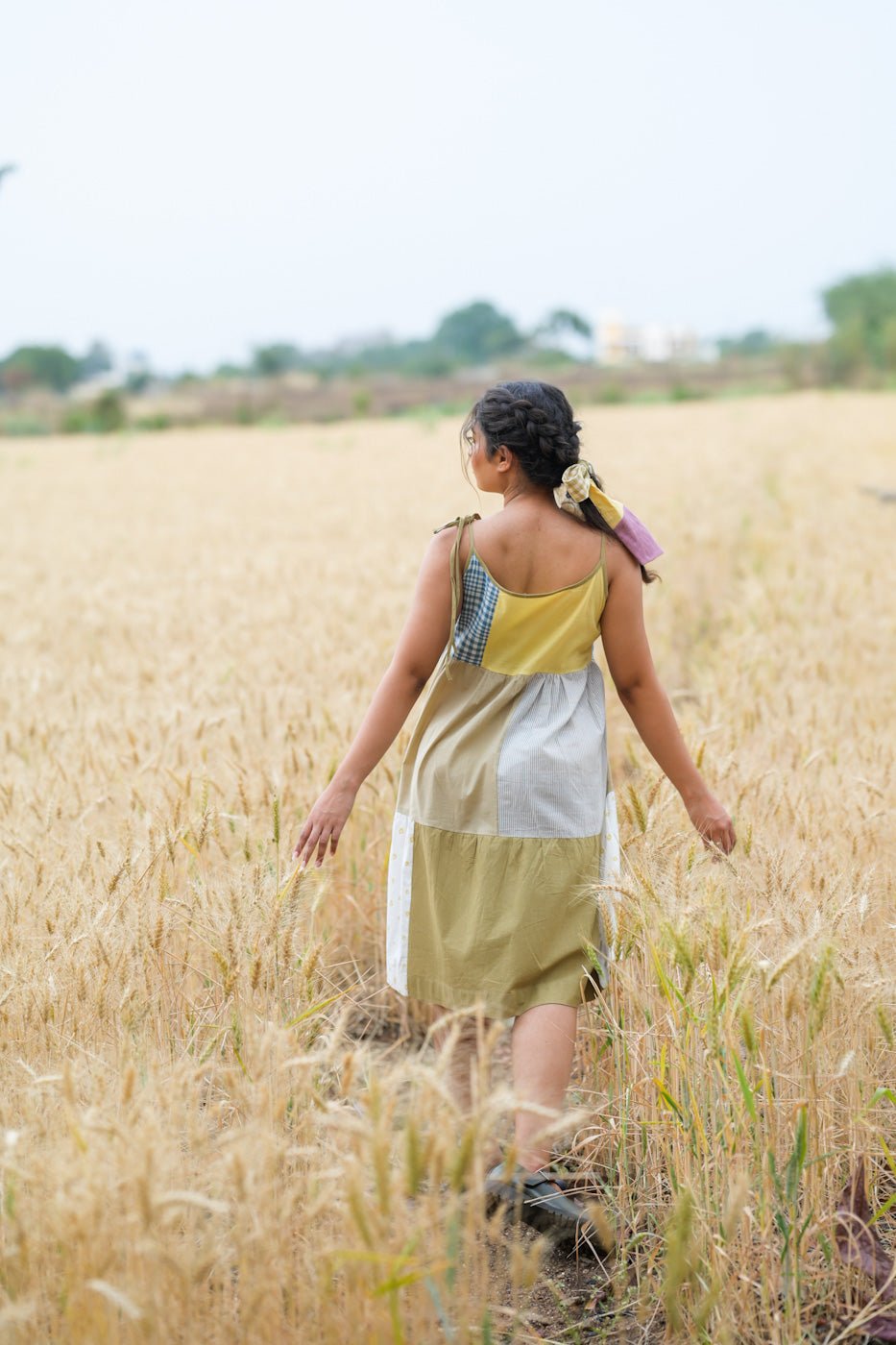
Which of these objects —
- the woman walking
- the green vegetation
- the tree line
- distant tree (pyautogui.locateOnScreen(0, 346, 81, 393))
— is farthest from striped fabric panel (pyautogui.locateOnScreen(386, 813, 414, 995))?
distant tree (pyautogui.locateOnScreen(0, 346, 81, 393))

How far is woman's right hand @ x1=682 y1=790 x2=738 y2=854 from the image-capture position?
2373mm

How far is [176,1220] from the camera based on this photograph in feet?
5.10

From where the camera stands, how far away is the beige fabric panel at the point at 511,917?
218cm

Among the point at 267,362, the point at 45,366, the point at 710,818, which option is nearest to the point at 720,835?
the point at 710,818

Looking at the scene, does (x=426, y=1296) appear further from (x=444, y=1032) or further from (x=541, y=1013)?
(x=444, y=1032)

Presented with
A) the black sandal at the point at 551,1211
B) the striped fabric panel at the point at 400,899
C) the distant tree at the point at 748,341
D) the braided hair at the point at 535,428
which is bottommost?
the black sandal at the point at 551,1211

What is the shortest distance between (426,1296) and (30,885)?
1258mm

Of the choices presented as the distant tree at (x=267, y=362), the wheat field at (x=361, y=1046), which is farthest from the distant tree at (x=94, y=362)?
the wheat field at (x=361, y=1046)

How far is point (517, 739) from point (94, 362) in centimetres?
9734

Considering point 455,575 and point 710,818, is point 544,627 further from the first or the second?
point 710,818

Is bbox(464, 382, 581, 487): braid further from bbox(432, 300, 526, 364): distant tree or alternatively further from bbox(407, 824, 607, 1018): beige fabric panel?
bbox(432, 300, 526, 364): distant tree

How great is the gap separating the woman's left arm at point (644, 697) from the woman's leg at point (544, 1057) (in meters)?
0.47

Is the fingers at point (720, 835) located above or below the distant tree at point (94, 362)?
below

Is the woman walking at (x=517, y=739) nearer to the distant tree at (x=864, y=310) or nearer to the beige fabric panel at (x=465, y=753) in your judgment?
the beige fabric panel at (x=465, y=753)
